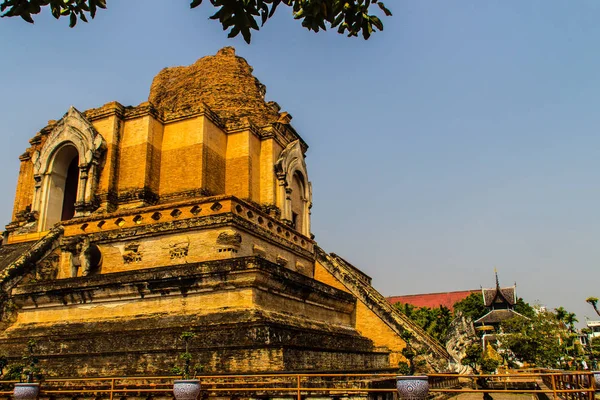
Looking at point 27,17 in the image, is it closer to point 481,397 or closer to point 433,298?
point 481,397

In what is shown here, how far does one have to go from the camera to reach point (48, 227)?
19.0m

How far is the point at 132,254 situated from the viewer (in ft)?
50.4

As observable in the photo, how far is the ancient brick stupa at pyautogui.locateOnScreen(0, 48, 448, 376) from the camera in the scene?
12.2 m

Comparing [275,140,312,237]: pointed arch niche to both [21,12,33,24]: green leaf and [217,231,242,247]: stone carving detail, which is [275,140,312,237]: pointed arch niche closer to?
[217,231,242,247]: stone carving detail

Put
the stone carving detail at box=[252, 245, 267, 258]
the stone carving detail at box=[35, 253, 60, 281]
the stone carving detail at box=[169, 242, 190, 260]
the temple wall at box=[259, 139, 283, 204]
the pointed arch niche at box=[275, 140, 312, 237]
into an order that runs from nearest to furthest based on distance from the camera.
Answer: the stone carving detail at box=[169, 242, 190, 260]
the stone carving detail at box=[252, 245, 267, 258]
the stone carving detail at box=[35, 253, 60, 281]
the temple wall at box=[259, 139, 283, 204]
the pointed arch niche at box=[275, 140, 312, 237]

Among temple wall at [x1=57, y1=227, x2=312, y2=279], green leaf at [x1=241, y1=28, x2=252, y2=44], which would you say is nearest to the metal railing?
temple wall at [x1=57, y1=227, x2=312, y2=279]

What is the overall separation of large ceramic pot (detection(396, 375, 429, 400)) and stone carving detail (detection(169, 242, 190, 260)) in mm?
8930

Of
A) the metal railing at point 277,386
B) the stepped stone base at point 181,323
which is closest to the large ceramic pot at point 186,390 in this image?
the metal railing at point 277,386

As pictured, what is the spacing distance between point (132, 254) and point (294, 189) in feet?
28.2

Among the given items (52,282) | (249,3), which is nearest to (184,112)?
(52,282)

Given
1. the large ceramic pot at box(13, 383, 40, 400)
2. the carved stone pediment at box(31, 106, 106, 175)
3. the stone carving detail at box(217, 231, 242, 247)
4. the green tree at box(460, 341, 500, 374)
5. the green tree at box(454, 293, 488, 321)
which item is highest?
the carved stone pediment at box(31, 106, 106, 175)

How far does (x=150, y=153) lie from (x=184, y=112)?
75.3 inches

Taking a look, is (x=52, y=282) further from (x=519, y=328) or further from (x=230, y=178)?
(x=519, y=328)

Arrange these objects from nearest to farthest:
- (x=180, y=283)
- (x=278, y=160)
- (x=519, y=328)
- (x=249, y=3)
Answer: (x=249, y=3) < (x=180, y=283) < (x=278, y=160) < (x=519, y=328)
